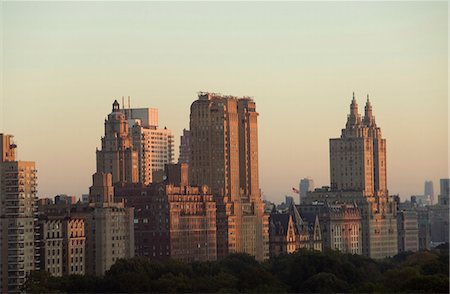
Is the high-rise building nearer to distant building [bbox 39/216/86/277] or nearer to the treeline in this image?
distant building [bbox 39/216/86/277]

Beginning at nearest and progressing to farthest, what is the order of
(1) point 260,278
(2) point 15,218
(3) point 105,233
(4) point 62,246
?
(1) point 260,278 → (2) point 15,218 → (4) point 62,246 → (3) point 105,233

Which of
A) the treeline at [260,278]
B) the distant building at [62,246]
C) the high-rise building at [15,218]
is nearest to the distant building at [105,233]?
the distant building at [62,246]

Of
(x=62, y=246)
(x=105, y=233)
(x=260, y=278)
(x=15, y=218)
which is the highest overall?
(x=15, y=218)

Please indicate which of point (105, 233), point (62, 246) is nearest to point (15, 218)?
point (62, 246)

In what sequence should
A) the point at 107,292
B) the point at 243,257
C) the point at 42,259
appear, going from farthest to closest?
the point at 243,257 < the point at 42,259 < the point at 107,292

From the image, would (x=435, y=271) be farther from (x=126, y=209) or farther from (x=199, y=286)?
(x=126, y=209)

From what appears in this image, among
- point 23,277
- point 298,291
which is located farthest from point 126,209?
point 298,291

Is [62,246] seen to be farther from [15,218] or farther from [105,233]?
[15,218]
